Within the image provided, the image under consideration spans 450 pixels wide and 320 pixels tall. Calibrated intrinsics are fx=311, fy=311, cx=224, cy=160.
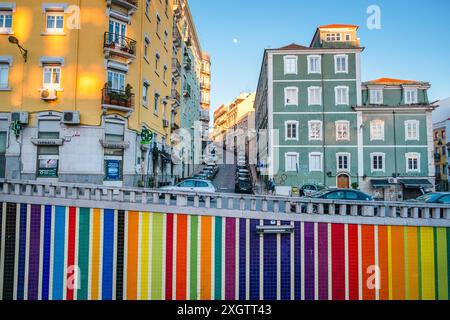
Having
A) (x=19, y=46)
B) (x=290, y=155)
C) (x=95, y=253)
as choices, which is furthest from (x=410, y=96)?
(x=19, y=46)

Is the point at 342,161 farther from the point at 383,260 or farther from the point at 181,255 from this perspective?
the point at 181,255

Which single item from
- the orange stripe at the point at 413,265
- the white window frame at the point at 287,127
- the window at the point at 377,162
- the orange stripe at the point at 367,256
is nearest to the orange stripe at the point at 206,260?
the orange stripe at the point at 367,256

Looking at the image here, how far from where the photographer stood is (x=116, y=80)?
23297mm

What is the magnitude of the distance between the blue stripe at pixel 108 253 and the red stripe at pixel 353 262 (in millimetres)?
9170

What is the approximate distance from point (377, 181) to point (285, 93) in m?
13.6

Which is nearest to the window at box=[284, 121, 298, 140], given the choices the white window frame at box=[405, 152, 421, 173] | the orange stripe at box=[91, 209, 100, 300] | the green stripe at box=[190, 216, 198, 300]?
the white window frame at box=[405, 152, 421, 173]

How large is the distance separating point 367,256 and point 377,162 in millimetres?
24115

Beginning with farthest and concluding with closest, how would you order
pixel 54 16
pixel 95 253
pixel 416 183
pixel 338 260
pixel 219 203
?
1. pixel 416 183
2. pixel 54 16
3. pixel 219 203
4. pixel 338 260
5. pixel 95 253

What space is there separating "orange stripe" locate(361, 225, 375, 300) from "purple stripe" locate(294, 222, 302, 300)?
247 centimetres

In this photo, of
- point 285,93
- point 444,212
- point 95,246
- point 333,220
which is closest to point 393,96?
point 285,93

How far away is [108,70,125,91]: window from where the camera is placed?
22.9 m

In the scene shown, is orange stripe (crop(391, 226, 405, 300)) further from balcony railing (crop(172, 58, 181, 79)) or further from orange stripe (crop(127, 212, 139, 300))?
balcony railing (crop(172, 58, 181, 79))

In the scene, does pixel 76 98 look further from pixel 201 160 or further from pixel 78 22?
pixel 201 160
